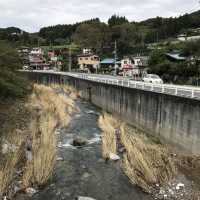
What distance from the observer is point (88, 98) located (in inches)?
1582

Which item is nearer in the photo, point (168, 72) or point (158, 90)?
point (158, 90)

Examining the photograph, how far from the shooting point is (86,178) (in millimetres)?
11883

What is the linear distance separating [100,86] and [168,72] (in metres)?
14.7

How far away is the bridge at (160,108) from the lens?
15531mm

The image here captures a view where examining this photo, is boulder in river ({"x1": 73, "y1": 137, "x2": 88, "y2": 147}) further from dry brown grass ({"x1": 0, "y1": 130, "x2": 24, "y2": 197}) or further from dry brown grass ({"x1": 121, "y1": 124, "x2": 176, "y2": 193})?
dry brown grass ({"x1": 121, "y1": 124, "x2": 176, "y2": 193})

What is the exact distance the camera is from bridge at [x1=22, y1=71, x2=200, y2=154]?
51.0 ft

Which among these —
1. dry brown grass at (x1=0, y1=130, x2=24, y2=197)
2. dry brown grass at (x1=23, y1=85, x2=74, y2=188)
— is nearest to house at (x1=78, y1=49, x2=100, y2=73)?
dry brown grass at (x1=23, y1=85, x2=74, y2=188)

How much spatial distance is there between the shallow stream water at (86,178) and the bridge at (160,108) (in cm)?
→ 454

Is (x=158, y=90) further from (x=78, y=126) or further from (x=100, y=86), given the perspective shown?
(x=100, y=86)

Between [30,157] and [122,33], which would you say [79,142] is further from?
[122,33]

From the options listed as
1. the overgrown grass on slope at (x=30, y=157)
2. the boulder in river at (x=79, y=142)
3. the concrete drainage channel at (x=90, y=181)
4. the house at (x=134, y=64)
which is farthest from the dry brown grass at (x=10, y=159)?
the house at (x=134, y=64)

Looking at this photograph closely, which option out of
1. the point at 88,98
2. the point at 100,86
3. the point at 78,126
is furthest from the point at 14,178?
the point at 88,98

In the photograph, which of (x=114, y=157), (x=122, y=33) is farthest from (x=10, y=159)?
(x=122, y=33)

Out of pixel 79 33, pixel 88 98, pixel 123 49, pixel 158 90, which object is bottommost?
pixel 88 98
